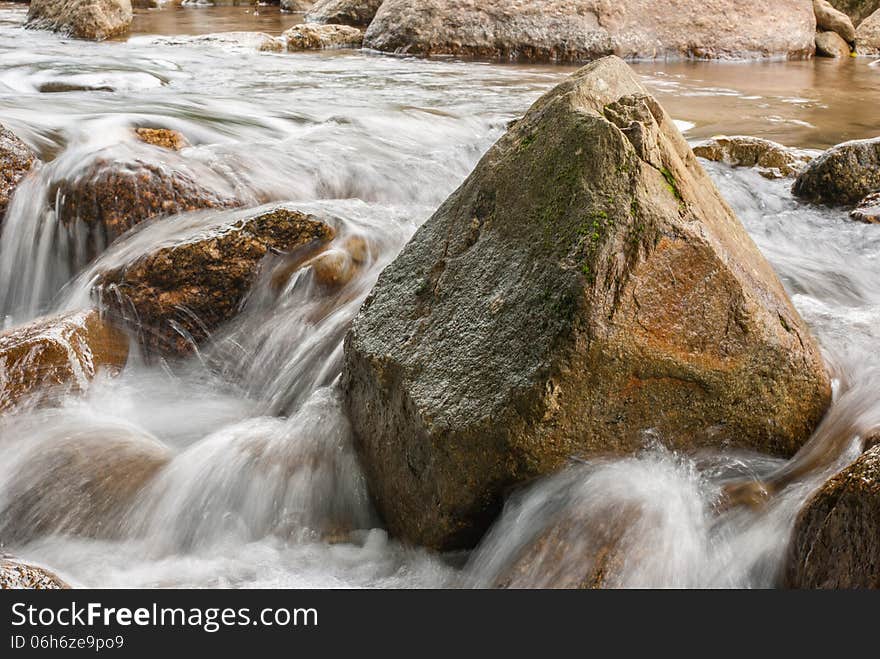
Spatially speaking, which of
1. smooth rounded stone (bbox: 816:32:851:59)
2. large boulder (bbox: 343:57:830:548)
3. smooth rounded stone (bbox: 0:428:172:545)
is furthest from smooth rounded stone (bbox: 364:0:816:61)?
smooth rounded stone (bbox: 0:428:172:545)

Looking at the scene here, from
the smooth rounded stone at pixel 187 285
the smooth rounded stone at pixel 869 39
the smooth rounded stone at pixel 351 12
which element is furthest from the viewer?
Answer: the smooth rounded stone at pixel 351 12

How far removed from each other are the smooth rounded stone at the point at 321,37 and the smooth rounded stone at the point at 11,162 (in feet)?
28.6

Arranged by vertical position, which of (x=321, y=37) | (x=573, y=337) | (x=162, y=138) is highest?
(x=321, y=37)

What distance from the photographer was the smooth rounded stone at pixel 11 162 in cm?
510

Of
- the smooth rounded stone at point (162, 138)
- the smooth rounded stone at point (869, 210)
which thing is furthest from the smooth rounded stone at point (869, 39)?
the smooth rounded stone at point (162, 138)

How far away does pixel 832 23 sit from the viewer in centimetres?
1473

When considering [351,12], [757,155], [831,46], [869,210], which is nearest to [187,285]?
[869,210]

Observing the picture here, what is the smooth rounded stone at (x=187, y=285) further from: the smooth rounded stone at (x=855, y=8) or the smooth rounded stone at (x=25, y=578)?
the smooth rounded stone at (x=855, y=8)

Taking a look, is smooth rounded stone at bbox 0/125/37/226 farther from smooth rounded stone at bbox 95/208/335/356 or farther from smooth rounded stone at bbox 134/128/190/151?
smooth rounded stone at bbox 95/208/335/356

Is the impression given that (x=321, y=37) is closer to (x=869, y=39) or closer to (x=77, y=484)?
(x=869, y=39)

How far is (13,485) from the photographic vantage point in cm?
342

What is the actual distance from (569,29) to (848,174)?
781 centimetres
